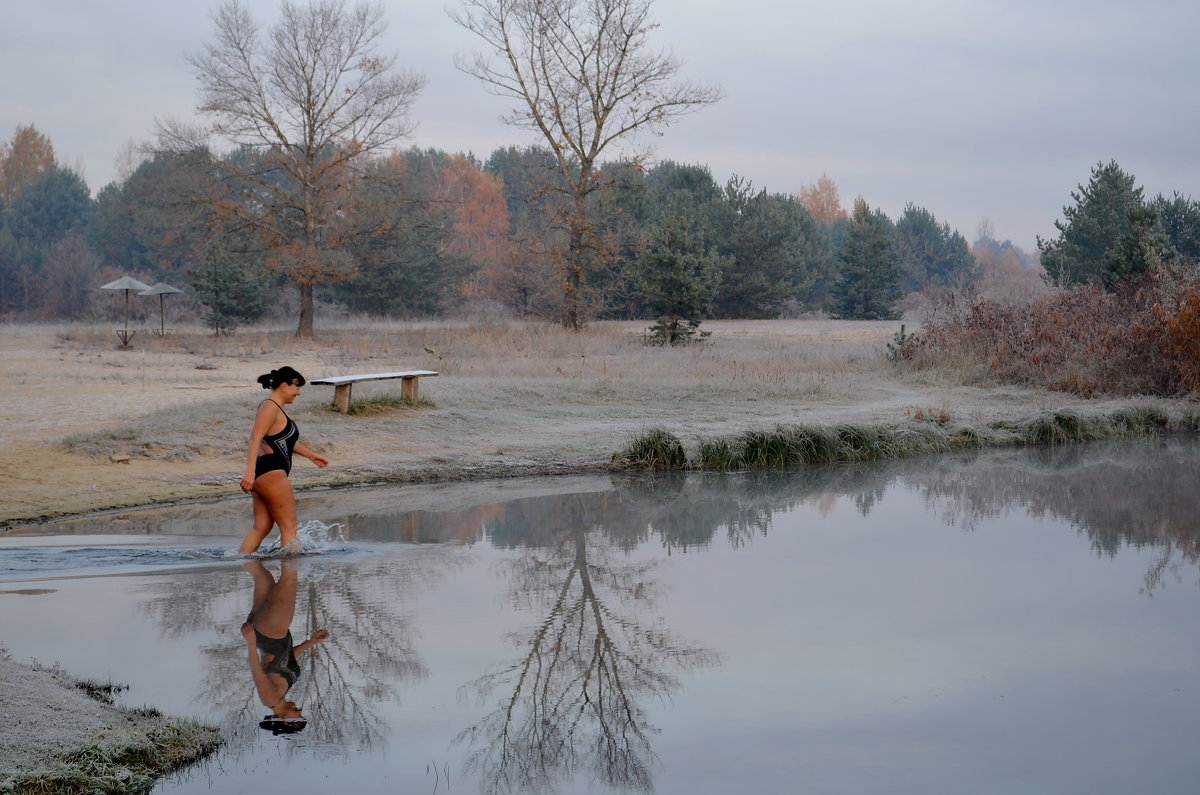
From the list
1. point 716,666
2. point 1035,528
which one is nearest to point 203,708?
point 716,666

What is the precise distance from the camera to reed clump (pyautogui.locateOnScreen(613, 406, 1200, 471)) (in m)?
15.3

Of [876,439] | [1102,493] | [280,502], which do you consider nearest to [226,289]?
[876,439]

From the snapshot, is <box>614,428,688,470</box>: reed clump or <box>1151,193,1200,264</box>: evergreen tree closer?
<box>614,428,688,470</box>: reed clump

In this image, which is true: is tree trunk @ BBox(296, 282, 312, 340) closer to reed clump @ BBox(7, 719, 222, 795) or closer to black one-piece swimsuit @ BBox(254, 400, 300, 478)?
black one-piece swimsuit @ BBox(254, 400, 300, 478)

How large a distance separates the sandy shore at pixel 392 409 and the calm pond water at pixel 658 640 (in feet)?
2.85

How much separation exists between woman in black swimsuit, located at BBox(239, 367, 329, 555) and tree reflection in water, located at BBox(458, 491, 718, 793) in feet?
5.64

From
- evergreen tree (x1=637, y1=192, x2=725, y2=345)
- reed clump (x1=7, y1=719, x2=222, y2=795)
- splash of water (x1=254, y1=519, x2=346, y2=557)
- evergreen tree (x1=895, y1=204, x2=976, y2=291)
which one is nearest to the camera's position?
reed clump (x1=7, y1=719, x2=222, y2=795)

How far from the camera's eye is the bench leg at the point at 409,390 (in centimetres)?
1730

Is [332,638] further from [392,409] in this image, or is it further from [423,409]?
[423,409]

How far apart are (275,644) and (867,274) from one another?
47.1 meters

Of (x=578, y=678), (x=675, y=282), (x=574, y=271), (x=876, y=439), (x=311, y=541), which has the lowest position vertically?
(x=578, y=678)

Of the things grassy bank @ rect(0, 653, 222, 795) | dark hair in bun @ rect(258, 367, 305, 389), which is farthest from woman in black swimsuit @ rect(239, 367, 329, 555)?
grassy bank @ rect(0, 653, 222, 795)

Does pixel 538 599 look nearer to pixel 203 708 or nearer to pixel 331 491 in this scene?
pixel 203 708

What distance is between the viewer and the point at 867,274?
52094 millimetres
